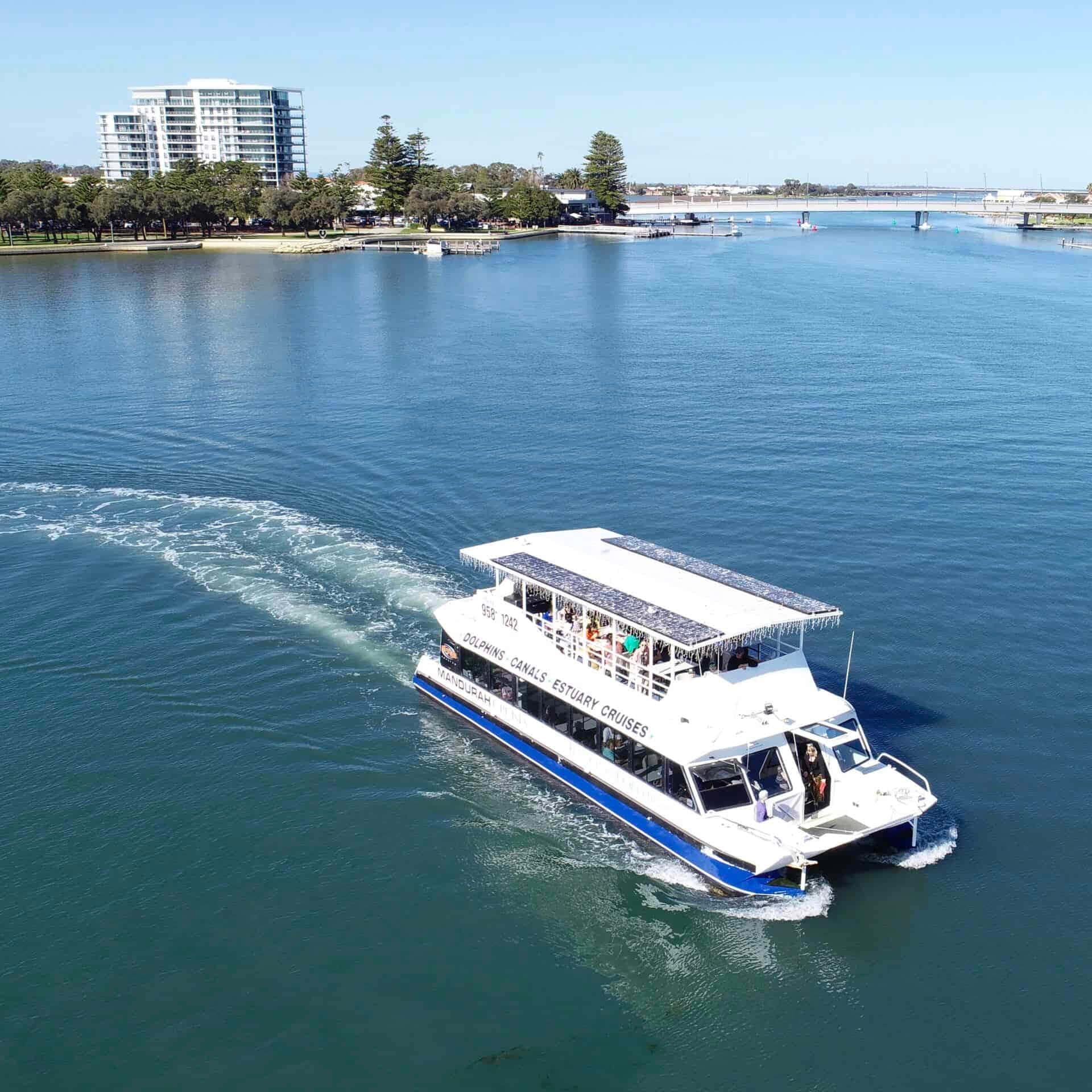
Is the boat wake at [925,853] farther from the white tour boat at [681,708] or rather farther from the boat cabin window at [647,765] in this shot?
the boat cabin window at [647,765]

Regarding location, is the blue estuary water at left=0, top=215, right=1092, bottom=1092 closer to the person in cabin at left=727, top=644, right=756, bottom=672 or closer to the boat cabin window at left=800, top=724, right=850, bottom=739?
the boat cabin window at left=800, top=724, right=850, bottom=739

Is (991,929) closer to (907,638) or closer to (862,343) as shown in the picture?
(907,638)

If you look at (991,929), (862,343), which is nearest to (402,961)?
(991,929)

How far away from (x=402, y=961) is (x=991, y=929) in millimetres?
14511

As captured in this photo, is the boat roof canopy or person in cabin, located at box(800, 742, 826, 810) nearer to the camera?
person in cabin, located at box(800, 742, 826, 810)

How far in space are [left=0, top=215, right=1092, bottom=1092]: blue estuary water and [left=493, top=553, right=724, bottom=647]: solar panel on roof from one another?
5.92 m

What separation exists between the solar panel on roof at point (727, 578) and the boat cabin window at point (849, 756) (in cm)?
388

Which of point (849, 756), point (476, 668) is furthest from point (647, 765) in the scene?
point (476, 668)

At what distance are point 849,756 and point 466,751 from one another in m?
12.0

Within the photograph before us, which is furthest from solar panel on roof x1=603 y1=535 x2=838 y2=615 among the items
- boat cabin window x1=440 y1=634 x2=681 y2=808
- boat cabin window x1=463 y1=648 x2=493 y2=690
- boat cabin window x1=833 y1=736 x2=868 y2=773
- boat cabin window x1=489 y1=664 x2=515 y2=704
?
boat cabin window x1=463 y1=648 x2=493 y2=690

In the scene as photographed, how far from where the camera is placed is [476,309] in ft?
406

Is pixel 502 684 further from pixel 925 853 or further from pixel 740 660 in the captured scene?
pixel 925 853

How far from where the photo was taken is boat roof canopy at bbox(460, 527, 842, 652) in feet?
99.7

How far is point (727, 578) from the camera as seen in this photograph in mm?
33875
